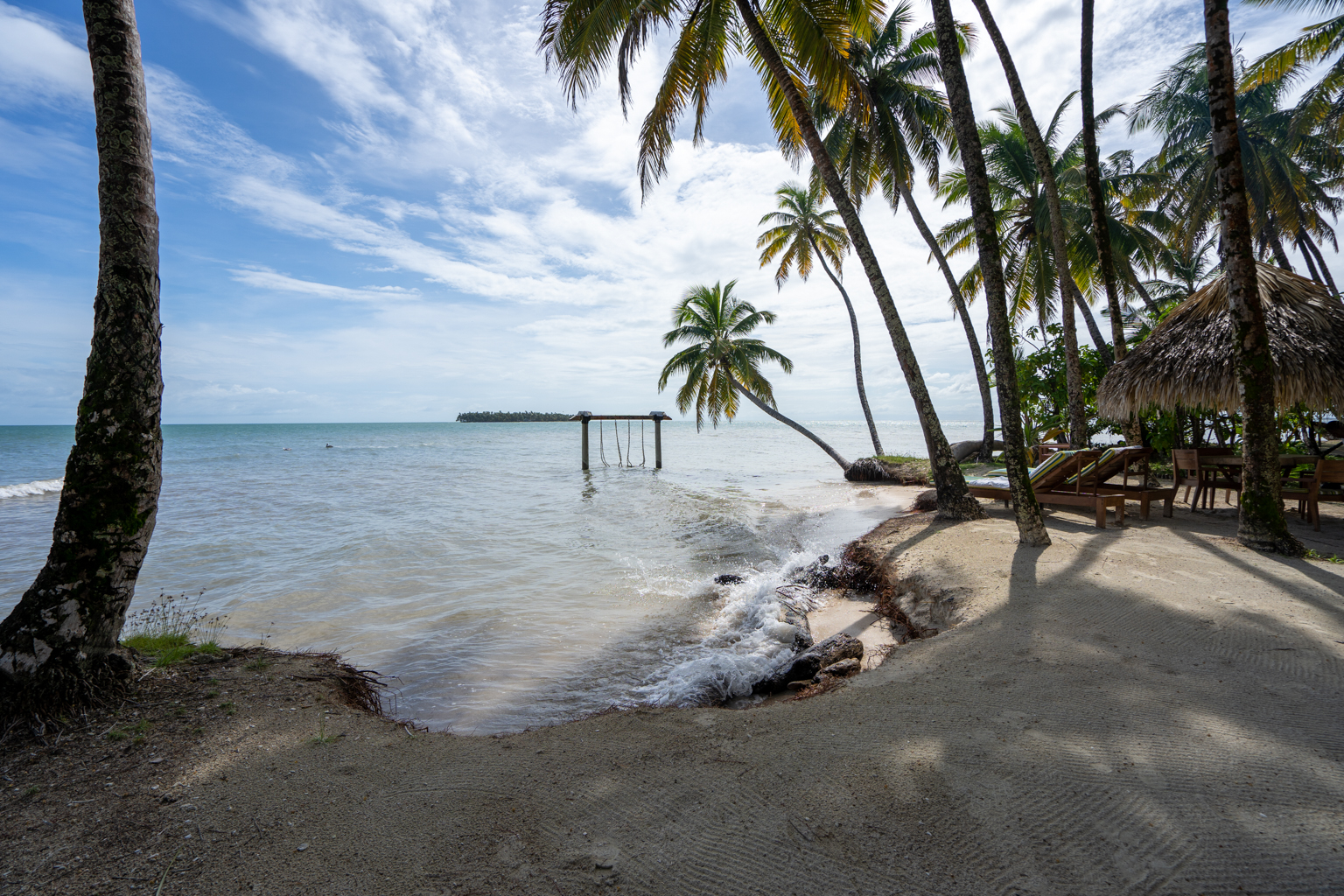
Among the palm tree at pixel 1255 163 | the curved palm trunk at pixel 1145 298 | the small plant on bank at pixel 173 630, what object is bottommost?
the small plant on bank at pixel 173 630

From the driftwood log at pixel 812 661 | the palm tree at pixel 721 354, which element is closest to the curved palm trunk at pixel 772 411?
the palm tree at pixel 721 354

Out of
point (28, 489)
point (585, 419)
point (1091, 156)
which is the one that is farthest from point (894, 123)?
point (28, 489)

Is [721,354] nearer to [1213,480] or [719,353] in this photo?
[719,353]

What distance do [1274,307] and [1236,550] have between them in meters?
4.55

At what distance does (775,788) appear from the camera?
99.0 inches

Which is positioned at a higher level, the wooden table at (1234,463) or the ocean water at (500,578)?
the wooden table at (1234,463)

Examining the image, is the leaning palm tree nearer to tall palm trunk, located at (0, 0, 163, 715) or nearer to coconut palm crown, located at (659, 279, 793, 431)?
coconut palm crown, located at (659, 279, 793, 431)

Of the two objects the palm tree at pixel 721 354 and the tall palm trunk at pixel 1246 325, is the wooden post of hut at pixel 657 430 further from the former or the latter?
the tall palm trunk at pixel 1246 325

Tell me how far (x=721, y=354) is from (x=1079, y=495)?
14514mm

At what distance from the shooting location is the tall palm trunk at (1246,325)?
19.8 ft

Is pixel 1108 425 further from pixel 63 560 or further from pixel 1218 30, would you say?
pixel 63 560

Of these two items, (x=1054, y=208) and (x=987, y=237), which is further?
(x=1054, y=208)

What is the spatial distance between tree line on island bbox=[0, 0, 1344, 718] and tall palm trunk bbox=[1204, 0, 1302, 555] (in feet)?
0.07

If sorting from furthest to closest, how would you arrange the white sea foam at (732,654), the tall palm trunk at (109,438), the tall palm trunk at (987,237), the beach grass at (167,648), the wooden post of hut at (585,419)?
1. the wooden post of hut at (585,419)
2. the tall palm trunk at (987,237)
3. the white sea foam at (732,654)
4. the beach grass at (167,648)
5. the tall palm trunk at (109,438)
